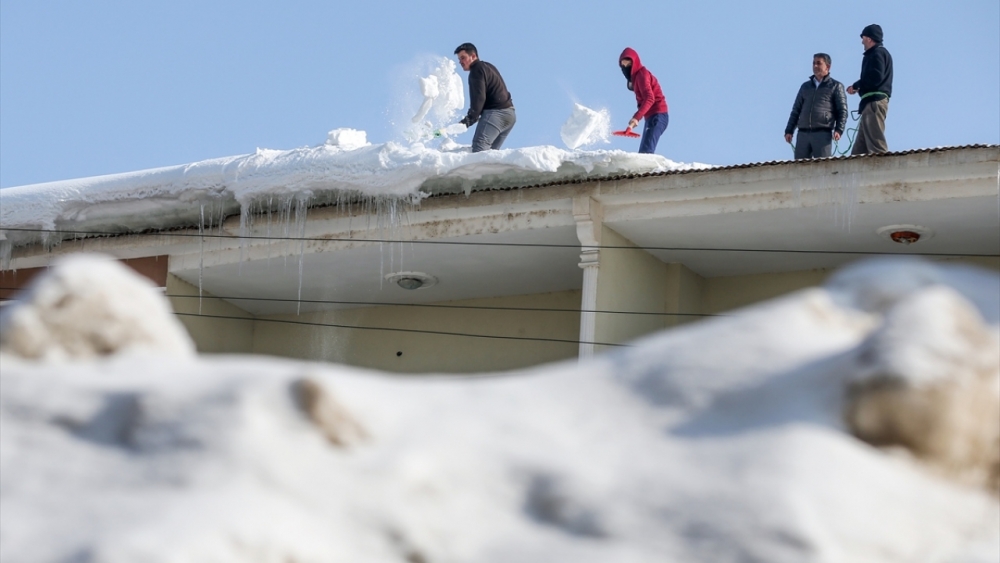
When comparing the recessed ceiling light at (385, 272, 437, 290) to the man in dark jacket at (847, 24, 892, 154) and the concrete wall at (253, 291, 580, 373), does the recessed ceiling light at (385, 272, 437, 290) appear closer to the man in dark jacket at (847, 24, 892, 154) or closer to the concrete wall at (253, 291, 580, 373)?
the concrete wall at (253, 291, 580, 373)

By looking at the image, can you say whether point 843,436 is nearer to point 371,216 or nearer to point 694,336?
point 694,336

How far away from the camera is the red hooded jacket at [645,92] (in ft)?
33.9

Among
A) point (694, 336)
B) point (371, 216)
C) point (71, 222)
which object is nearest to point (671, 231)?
point (371, 216)

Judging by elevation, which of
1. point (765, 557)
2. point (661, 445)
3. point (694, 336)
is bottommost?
point (765, 557)

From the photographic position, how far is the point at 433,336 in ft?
40.1

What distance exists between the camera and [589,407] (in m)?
2.23

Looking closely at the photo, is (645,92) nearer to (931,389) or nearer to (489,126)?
(489,126)

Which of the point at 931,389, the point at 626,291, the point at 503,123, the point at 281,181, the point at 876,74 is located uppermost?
the point at 876,74

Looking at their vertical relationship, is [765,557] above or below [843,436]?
below

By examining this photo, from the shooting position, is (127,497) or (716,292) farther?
(716,292)

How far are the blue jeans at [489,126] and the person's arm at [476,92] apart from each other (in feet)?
0.23

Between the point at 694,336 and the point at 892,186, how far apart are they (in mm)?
7004

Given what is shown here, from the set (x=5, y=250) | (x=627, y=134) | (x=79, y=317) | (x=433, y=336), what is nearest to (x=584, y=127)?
(x=627, y=134)

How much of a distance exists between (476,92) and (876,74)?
9.58 ft
